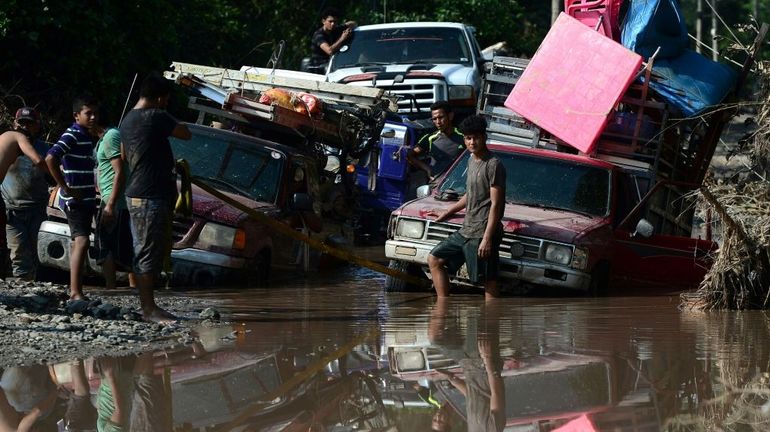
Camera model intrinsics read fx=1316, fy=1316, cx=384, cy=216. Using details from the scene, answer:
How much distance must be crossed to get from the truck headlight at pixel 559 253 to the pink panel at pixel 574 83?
65.7 inches

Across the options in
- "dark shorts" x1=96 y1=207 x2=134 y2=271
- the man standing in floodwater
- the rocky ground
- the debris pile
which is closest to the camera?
the rocky ground

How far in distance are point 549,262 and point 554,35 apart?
112 inches

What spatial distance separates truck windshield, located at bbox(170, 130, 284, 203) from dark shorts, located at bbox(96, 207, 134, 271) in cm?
294

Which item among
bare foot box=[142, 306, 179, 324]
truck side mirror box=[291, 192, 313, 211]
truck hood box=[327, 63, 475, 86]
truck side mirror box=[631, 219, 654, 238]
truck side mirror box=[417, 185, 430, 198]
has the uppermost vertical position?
truck hood box=[327, 63, 475, 86]

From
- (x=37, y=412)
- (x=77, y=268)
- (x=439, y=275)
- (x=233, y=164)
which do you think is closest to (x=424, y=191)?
(x=439, y=275)

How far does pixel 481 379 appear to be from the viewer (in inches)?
289

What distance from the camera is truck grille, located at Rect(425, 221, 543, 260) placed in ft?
38.7

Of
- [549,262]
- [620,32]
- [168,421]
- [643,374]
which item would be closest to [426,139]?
[620,32]

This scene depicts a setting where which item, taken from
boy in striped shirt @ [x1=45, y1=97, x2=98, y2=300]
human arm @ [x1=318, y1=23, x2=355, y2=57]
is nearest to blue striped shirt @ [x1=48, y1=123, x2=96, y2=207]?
boy in striped shirt @ [x1=45, y1=97, x2=98, y2=300]

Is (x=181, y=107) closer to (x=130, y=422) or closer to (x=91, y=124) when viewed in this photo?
(x=91, y=124)

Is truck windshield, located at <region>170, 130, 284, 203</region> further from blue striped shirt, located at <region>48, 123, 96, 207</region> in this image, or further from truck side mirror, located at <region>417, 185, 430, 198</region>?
blue striped shirt, located at <region>48, 123, 96, 207</region>

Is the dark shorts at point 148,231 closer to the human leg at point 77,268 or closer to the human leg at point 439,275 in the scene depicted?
Result: the human leg at point 77,268

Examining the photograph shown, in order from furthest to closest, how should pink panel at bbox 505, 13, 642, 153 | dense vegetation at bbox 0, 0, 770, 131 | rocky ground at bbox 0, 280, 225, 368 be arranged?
dense vegetation at bbox 0, 0, 770, 131, pink panel at bbox 505, 13, 642, 153, rocky ground at bbox 0, 280, 225, 368

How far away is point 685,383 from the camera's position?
7230 mm
